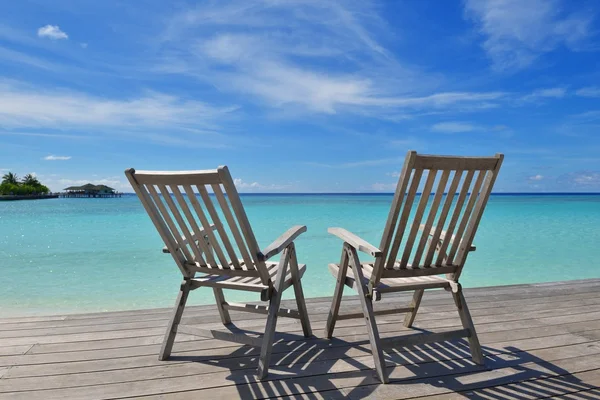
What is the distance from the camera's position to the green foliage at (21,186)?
196ft

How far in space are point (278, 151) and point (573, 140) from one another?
34943 mm

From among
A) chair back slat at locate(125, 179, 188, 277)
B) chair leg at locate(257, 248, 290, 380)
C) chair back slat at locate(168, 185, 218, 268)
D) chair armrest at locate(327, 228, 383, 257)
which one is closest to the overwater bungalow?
chair back slat at locate(125, 179, 188, 277)

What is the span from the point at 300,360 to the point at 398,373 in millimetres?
575

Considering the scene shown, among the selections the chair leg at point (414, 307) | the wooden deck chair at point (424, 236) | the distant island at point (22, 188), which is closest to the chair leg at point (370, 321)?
the wooden deck chair at point (424, 236)

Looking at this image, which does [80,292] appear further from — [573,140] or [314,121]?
[573,140]

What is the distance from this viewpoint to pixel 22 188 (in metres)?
62.7

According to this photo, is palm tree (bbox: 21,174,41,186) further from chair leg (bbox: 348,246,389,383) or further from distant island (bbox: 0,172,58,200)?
chair leg (bbox: 348,246,389,383)

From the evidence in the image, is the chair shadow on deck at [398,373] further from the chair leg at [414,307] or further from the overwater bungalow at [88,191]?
the overwater bungalow at [88,191]

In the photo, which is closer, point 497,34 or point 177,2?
point 177,2

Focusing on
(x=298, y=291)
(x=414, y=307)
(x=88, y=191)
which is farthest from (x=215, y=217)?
(x=88, y=191)

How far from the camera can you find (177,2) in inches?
308

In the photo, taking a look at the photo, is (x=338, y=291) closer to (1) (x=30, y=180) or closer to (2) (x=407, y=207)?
(2) (x=407, y=207)

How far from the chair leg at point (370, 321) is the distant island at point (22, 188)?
2748 inches

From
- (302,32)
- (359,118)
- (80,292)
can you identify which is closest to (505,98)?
(359,118)
